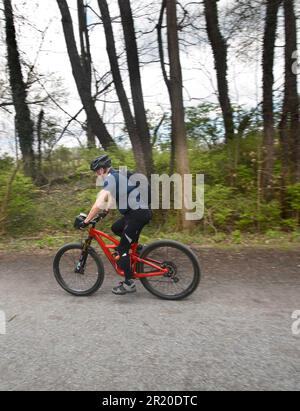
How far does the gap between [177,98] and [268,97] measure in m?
2.33

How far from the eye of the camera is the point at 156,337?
389 cm

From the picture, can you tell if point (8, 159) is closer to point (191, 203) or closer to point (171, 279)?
point (191, 203)

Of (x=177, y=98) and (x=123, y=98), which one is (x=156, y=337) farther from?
(x=123, y=98)

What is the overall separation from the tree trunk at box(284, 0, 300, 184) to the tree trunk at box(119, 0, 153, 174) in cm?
350

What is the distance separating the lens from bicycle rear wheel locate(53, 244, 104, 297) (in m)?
5.05

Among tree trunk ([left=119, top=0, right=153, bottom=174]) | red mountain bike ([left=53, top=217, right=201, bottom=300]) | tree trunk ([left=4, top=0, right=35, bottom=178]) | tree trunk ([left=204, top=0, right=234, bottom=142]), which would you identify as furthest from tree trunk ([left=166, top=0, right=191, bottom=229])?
tree trunk ([left=4, top=0, right=35, bottom=178])

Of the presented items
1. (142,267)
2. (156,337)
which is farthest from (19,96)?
(156,337)

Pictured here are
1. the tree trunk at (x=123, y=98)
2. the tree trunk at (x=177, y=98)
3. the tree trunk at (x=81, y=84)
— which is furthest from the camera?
the tree trunk at (x=81, y=84)

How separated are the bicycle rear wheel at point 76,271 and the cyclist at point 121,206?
0.34m

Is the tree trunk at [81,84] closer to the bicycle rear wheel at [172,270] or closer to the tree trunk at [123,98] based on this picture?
the tree trunk at [123,98]

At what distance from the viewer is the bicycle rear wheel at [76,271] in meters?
5.05

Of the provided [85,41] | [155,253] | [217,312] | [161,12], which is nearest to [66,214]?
[155,253]

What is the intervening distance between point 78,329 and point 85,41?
13.8 metres

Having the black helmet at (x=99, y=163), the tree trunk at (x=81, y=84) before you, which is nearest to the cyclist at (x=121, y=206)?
the black helmet at (x=99, y=163)
